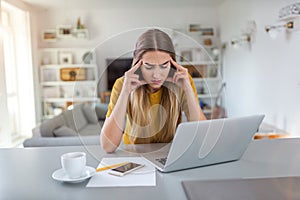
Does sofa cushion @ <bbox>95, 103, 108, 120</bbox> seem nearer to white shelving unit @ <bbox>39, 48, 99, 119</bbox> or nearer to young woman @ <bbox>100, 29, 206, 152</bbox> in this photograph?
young woman @ <bbox>100, 29, 206, 152</bbox>

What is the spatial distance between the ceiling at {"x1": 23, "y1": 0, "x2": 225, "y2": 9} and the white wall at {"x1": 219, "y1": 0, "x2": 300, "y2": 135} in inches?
24.2

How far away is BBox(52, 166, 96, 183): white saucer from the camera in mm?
808

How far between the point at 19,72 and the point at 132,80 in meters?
4.96

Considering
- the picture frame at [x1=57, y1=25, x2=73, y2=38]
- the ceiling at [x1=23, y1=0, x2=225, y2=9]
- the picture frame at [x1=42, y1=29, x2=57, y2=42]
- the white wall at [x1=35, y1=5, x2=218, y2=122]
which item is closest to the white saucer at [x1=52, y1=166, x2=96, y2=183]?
the ceiling at [x1=23, y1=0, x2=225, y2=9]

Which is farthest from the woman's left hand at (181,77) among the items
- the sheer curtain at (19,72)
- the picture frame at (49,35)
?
the picture frame at (49,35)

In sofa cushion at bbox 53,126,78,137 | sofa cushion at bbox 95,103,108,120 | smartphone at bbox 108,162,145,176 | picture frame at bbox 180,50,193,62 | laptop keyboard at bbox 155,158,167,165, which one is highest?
picture frame at bbox 180,50,193,62

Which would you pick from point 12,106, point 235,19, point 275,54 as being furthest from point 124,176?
point 12,106

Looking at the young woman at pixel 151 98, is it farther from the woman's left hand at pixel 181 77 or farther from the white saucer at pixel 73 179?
the white saucer at pixel 73 179

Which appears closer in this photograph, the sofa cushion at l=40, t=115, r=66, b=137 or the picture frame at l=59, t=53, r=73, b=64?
the sofa cushion at l=40, t=115, r=66, b=137

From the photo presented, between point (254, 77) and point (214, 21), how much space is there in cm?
244

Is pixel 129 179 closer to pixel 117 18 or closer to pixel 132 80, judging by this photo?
pixel 132 80

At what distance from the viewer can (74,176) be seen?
820mm

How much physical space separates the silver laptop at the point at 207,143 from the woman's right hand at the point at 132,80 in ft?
0.73

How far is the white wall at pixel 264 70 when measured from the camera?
2613 mm
